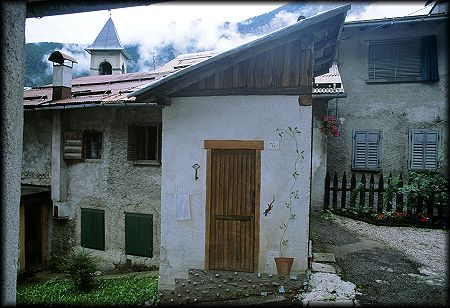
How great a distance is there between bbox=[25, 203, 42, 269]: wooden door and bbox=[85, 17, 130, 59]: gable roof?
1455 cm

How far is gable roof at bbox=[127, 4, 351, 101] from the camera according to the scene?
4910mm

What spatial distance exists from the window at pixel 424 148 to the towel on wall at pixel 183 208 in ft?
28.4

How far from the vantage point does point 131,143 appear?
926cm

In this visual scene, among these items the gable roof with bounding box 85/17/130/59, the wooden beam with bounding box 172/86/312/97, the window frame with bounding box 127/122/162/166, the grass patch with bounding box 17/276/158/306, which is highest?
the gable roof with bounding box 85/17/130/59

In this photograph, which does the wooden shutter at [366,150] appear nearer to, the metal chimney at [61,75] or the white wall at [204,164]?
the white wall at [204,164]

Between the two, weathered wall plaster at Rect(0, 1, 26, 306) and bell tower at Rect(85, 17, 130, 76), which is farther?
bell tower at Rect(85, 17, 130, 76)

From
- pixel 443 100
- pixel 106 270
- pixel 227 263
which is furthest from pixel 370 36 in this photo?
pixel 106 270

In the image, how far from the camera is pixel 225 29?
5291 cm

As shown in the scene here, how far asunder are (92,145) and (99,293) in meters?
4.41

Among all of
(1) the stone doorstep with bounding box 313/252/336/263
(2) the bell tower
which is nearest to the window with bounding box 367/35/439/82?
(1) the stone doorstep with bounding box 313/252/336/263

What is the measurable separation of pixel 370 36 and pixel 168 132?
8.94 m

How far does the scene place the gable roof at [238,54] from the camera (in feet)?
16.1

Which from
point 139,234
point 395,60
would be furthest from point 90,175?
point 395,60

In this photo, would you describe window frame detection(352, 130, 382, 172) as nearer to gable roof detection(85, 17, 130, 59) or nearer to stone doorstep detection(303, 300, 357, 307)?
stone doorstep detection(303, 300, 357, 307)
